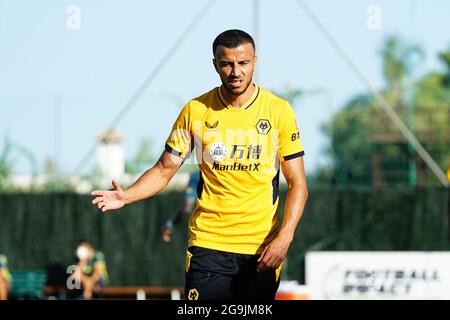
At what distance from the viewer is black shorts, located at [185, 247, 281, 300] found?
21.4 feet

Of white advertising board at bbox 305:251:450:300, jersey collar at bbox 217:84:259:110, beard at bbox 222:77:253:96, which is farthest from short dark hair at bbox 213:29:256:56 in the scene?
white advertising board at bbox 305:251:450:300

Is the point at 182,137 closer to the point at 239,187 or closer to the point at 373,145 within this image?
the point at 239,187

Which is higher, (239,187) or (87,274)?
(239,187)

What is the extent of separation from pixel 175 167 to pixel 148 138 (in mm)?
15705

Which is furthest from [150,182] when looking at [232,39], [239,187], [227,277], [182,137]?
[232,39]

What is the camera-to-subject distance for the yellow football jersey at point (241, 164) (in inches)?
259

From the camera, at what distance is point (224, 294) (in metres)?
6.54

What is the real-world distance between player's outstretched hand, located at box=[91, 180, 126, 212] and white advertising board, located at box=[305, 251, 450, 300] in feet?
37.3

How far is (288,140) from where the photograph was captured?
6586mm

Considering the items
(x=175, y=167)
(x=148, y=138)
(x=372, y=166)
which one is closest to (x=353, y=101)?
(x=372, y=166)

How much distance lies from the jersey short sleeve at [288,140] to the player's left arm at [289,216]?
4 cm

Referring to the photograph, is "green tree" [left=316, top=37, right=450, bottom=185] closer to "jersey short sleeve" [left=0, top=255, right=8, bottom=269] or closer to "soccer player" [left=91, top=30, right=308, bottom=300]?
"jersey short sleeve" [left=0, top=255, right=8, bottom=269]

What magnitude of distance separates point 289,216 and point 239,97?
748 millimetres

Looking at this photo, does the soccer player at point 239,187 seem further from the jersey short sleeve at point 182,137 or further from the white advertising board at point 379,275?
the white advertising board at point 379,275
